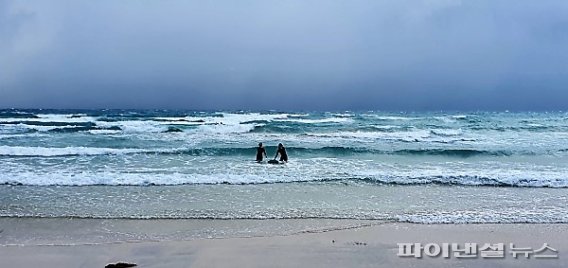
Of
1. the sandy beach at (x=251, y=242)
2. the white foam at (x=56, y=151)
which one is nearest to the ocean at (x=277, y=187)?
the white foam at (x=56, y=151)

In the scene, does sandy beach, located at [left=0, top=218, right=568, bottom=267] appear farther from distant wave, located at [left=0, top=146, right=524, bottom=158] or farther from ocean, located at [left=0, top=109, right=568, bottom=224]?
distant wave, located at [left=0, top=146, right=524, bottom=158]

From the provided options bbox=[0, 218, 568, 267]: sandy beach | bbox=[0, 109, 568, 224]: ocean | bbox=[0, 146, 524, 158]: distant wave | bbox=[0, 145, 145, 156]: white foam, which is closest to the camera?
bbox=[0, 218, 568, 267]: sandy beach

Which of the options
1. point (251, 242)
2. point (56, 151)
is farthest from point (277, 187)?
point (56, 151)

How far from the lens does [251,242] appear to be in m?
6.01

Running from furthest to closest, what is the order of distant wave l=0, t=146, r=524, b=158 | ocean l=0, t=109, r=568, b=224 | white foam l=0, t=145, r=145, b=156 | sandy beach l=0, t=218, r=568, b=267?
distant wave l=0, t=146, r=524, b=158 < white foam l=0, t=145, r=145, b=156 < ocean l=0, t=109, r=568, b=224 < sandy beach l=0, t=218, r=568, b=267

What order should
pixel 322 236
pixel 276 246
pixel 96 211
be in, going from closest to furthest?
pixel 276 246 → pixel 322 236 → pixel 96 211

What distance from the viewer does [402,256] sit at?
5.45 metres

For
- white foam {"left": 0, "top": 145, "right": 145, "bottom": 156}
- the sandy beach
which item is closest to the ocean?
white foam {"left": 0, "top": 145, "right": 145, "bottom": 156}

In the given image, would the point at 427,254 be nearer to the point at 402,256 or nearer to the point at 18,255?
the point at 402,256

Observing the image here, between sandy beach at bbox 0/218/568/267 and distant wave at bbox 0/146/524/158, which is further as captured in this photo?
distant wave at bbox 0/146/524/158

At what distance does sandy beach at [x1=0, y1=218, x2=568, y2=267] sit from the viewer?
5.25 meters

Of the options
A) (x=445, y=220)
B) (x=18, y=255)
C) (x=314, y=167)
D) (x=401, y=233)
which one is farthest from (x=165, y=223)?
(x=314, y=167)

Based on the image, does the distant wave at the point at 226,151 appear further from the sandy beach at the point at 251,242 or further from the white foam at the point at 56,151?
the sandy beach at the point at 251,242

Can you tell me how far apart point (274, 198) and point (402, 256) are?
13.0ft
